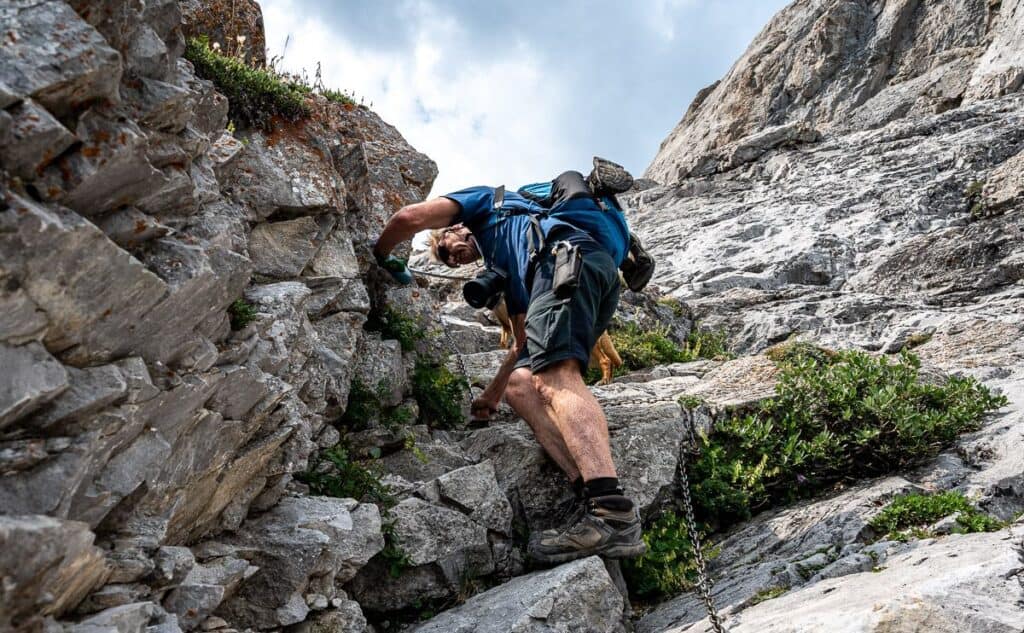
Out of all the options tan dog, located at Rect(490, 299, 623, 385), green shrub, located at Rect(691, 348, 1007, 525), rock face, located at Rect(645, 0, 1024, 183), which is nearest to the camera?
green shrub, located at Rect(691, 348, 1007, 525)

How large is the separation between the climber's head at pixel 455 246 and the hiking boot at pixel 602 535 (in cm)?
288

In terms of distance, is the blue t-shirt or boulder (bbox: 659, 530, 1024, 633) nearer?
boulder (bbox: 659, 530, 1024, 633)

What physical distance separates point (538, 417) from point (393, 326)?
211 centimetres

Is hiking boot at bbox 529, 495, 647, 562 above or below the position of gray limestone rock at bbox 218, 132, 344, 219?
below

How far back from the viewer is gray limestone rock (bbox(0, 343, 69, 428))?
11.4ft

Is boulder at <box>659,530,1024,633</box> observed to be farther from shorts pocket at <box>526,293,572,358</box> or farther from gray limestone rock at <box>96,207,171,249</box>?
gray limestone rock at <box>96,207,171,249</box>

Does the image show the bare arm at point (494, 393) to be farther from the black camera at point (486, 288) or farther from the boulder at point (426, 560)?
the boulder at point (426, 560)

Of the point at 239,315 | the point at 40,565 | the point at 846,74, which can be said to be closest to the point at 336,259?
the point at 239,315

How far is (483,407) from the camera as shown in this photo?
8336 mm

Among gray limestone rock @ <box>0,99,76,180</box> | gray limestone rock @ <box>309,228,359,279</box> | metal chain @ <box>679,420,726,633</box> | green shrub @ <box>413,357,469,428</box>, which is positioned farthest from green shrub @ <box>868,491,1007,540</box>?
gray limestone rock @ <box>0,99,76,180</box>

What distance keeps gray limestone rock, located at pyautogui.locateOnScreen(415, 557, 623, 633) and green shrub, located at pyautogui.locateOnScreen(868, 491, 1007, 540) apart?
2.15 meters

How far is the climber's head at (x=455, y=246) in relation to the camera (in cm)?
789

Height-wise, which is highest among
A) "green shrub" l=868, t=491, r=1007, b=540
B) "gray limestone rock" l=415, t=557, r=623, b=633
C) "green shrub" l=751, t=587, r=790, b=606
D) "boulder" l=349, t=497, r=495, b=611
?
"boulder" l=349, t=497, r=495, b=611

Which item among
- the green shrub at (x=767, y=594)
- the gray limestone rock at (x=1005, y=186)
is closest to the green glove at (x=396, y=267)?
the green shrub at (x=767, y=594)
